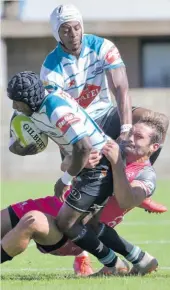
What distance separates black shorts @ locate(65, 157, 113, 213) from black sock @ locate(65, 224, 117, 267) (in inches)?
6.0

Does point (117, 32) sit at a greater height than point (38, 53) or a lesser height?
greater

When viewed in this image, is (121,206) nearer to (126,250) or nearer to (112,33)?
(126,250)

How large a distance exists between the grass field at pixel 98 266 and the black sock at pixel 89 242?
9.0 inches

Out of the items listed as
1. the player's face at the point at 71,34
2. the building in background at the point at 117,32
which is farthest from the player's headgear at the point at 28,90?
the building in background at the point at 117,32

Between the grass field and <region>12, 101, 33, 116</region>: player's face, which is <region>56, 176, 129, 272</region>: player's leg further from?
<region>12, 101, 33, 116</region>: player's face

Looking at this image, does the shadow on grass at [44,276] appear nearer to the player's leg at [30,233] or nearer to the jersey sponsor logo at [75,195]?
the player's leg at [30,233]

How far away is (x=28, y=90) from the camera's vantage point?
6.99 meters

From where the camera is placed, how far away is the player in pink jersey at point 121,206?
712 cm

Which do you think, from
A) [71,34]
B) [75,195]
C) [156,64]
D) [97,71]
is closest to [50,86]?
[71,34]

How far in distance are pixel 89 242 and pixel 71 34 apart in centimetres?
205

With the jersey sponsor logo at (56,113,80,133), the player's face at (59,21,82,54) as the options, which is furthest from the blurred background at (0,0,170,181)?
the jersey sponsor logo at (56,113,80,133)

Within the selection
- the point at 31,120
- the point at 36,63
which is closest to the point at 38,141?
the point at 31,120

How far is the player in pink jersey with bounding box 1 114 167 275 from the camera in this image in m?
7.12

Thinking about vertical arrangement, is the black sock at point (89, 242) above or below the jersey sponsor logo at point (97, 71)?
below
